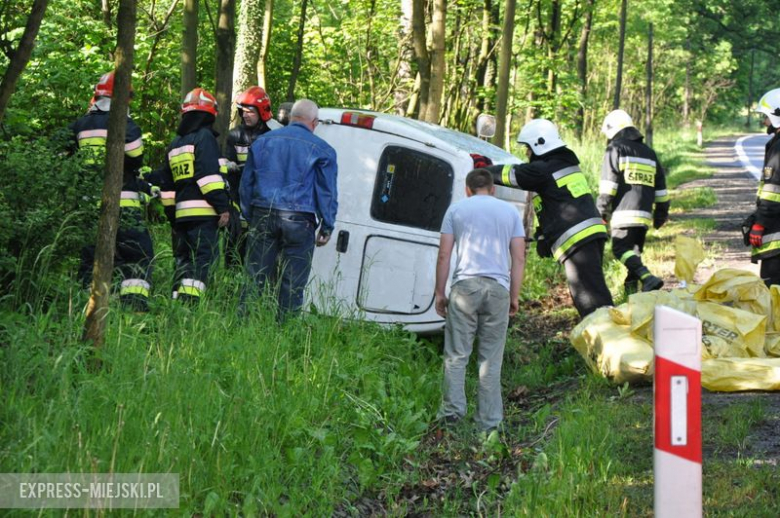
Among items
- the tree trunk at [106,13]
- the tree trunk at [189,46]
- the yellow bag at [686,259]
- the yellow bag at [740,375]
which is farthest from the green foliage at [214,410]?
the tree trunk at [106,13]

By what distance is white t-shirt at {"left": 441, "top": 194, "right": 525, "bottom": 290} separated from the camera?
6.85 metres

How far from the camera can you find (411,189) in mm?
8422

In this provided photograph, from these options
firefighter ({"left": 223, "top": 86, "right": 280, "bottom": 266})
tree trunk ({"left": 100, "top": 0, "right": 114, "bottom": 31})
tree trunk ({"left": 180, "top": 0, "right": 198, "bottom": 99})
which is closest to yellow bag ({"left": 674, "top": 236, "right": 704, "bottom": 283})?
firefighter ({"left": 223, "top": 86, "right": 280, "bottom": 266})

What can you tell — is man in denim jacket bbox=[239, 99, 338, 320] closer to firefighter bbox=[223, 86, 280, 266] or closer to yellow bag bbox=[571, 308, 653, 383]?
firefighter bbox=[223, 86, 280, 266]

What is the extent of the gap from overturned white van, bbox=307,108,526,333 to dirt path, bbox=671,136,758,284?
411cm

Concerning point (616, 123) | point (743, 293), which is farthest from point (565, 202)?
point (616, 123)

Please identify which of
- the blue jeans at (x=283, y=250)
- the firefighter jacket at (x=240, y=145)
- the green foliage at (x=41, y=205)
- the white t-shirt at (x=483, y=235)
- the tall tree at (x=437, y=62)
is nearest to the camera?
the green foliage at (x=41, y=205)

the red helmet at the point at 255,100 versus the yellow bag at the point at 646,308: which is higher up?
the red helmet at the point at 255,100

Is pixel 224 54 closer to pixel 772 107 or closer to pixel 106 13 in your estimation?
pixel 106 13

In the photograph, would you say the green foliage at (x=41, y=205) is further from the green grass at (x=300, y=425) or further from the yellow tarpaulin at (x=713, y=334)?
the yellow tarpaulin at (x=713, y=334)

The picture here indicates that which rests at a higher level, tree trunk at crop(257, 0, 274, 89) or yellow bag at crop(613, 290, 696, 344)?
tree trunk at crop(257, 0, 274, 89)

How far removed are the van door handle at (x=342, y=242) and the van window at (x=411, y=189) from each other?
0.26 meters

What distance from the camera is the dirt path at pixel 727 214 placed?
12.9m

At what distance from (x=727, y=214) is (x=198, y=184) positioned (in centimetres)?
1312
